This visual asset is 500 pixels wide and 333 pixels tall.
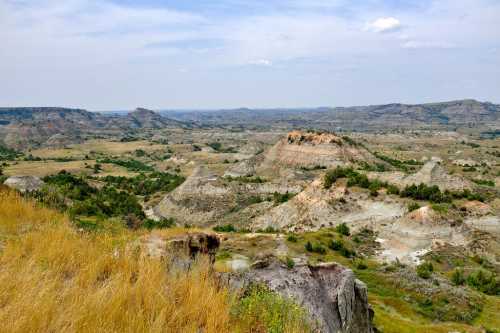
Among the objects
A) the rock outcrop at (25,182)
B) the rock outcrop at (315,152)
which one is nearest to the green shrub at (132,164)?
the rock outcrop at (315,152)

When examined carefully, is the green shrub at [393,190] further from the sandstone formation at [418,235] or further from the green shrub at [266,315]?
the green shrub at [266,315]

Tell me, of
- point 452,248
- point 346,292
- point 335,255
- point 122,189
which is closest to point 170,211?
point 122,189

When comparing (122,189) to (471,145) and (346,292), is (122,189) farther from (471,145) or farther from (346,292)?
(471,145)

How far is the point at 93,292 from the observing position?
5.08 metres

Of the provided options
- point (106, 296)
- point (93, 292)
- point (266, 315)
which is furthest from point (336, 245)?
point (106, 296)

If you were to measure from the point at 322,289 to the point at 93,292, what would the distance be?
24.9 feet

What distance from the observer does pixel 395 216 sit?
4894 centimetres

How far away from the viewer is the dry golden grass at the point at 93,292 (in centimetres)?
411

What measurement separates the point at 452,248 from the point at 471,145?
15614 centimetres

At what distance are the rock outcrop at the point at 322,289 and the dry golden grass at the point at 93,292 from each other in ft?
8.53

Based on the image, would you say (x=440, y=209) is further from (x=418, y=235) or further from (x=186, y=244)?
(x=186, y=244)

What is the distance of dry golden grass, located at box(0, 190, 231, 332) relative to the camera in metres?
4.11

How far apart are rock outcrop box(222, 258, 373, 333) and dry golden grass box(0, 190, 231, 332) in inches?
102

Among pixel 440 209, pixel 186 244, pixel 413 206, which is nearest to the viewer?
pixel 186 244
